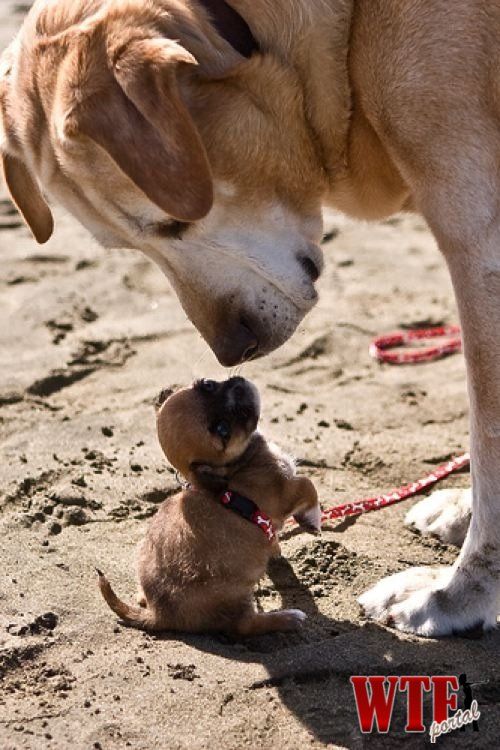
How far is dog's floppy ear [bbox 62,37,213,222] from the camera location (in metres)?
3.20

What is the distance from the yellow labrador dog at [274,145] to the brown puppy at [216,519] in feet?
0.64

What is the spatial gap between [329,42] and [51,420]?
1897mm

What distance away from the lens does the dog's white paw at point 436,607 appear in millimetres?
3504

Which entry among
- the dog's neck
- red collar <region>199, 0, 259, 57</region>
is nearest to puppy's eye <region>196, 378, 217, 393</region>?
the dog's neck

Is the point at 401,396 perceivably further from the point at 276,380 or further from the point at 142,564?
the point at 142,564

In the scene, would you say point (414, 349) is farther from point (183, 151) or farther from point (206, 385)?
point (183, 151)

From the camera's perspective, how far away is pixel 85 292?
19.4 feet

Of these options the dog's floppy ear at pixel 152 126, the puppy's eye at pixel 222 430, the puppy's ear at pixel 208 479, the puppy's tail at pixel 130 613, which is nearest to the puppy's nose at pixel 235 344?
the puppy's eye at pixel 222 430

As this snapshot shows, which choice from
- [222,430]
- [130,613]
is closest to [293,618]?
[130,613]

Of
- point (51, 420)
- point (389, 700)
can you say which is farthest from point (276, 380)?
point (389, 700)

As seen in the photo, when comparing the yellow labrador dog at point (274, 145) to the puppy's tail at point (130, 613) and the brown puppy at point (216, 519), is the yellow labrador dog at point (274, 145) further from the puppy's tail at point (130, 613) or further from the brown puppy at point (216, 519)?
the puppy's tail at point (130, 613)

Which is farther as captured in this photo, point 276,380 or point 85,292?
point 85,292

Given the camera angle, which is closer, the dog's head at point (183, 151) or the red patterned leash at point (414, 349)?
the dog's head at point (183, 151)

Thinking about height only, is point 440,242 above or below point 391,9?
below
